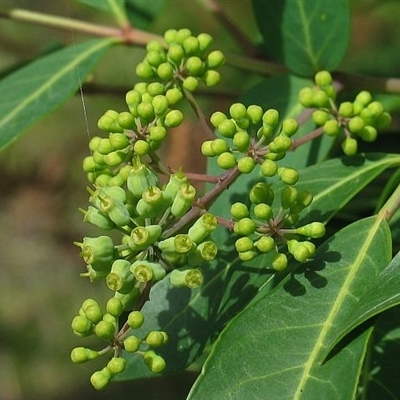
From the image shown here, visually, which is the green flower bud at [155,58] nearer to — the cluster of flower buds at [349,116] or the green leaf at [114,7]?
the cluster of flower buds at [349,116]

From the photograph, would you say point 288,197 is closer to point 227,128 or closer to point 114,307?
point 227,128

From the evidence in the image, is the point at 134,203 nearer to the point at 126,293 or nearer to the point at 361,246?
the point at 126,293

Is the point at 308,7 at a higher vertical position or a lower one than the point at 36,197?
higher

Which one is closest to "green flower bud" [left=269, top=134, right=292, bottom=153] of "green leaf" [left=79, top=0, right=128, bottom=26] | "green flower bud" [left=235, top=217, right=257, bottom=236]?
"green flower bud" [left=235, top=217, right=257, bottom=236]

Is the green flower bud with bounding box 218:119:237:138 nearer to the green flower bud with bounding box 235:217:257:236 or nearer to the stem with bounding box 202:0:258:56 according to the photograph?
the green flower bud with bounding box 235:217:257:236

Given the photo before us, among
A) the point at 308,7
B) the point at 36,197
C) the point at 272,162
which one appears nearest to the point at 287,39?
the point at 308,7
